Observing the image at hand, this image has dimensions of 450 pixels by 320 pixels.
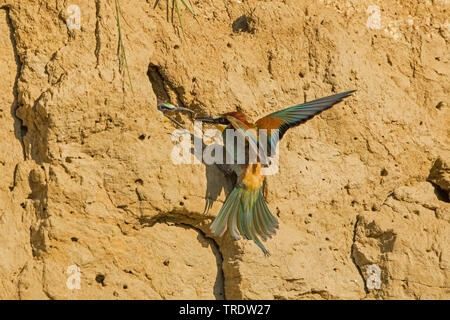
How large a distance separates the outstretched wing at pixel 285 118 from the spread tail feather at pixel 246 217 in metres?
0.27

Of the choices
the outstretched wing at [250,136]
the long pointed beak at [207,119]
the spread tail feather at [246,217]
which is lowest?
the spread tail feather at [246,217]

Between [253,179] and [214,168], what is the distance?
194mm

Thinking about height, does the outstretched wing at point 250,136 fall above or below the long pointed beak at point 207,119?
below

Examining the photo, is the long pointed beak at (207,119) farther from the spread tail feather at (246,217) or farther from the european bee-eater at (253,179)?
the spread tail feather at (246,217)

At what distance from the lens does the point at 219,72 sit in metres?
3.27

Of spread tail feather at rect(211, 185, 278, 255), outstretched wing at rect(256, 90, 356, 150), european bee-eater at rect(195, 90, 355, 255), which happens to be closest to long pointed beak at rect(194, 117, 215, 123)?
european bee-eater at rect(195, 90, 355, 255)

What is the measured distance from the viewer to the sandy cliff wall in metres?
2.89

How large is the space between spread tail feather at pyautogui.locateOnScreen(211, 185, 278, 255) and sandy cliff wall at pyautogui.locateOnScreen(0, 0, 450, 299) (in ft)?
0.25

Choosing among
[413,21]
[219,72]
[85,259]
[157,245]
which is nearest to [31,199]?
[85,259]

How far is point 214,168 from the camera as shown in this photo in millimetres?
3199

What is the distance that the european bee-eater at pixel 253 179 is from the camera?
3.05m

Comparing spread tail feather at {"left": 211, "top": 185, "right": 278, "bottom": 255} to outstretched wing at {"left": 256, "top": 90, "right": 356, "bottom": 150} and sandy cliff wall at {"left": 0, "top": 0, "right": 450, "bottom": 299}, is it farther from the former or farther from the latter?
outstretched wing at {"left": 256, "top": 90, "right": 356, "bottom": 150}

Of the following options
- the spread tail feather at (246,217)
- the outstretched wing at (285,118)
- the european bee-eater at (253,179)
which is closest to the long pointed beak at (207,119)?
the european bee-eater at (253,179)

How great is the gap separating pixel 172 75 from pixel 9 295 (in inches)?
47.7
